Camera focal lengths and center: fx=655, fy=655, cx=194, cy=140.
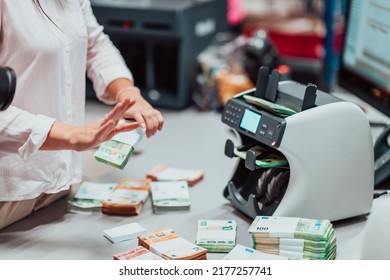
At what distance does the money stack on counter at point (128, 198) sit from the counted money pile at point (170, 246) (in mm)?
169

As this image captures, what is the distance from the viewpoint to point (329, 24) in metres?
2.75

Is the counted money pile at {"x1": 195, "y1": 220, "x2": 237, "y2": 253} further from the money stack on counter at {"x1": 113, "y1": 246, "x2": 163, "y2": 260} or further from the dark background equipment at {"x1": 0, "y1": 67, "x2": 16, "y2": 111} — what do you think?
the dark background equipment at {"x1": 0, "y1": 67, "x2": 16, "y2": 111}

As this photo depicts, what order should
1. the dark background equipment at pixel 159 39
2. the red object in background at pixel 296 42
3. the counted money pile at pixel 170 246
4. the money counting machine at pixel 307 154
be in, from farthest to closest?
the red object in background at pixel 296 42, the dark background equipment at pixel 159 39, the money counting machine at pixel 307 154, the counted money pile at pixel 170 246

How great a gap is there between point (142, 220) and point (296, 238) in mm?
392

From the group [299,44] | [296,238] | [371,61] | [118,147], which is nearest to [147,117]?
[118,147]

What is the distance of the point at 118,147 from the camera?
1.44 metres

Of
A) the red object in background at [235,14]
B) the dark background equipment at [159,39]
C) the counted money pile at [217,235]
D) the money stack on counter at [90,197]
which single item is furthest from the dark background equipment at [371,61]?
the red object in background at [235,14]

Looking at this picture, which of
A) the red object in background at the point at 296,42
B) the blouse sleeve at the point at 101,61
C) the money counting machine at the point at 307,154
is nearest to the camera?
the money counting machine at the point at 307,154

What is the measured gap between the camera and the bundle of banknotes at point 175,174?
167cm

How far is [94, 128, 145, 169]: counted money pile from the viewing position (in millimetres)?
1420

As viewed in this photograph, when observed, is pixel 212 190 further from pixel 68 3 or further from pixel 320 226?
pixel 68 3

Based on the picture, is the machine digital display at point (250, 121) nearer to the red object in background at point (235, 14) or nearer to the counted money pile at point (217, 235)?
the counted money pile at point (217, 235)
